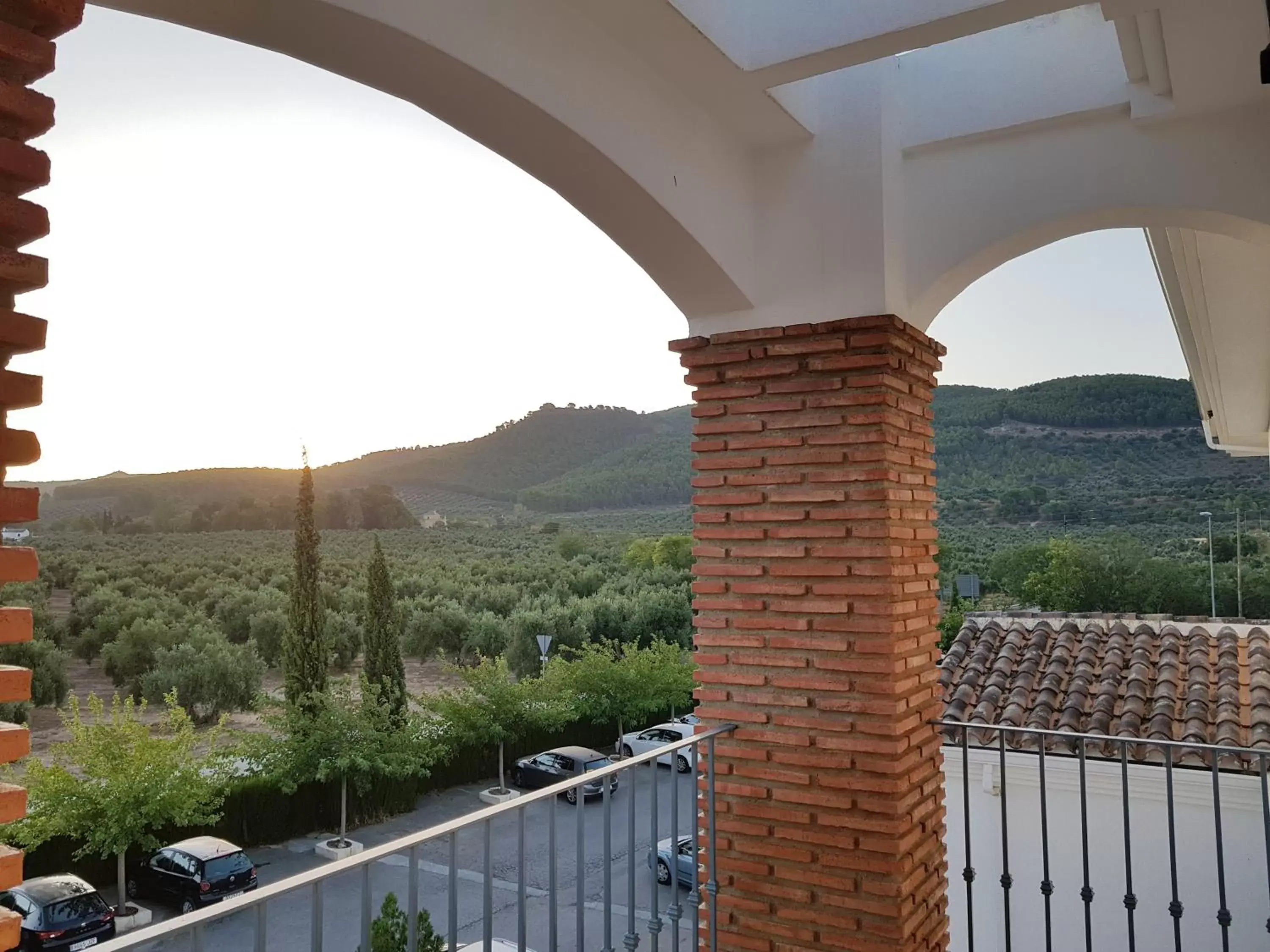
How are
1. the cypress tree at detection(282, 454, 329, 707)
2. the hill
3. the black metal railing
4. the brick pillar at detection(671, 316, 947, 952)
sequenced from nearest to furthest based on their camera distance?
the brick pillar at detection(671, 316, 947, 952) → the black metal railing → the cypress tree at detection(282, 454, 329, 707) → the hill

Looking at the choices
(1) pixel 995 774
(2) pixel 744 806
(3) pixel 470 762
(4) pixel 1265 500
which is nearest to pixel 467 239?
(3) pixel 470 762

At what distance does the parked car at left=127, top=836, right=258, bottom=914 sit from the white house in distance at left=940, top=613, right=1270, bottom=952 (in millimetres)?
9449

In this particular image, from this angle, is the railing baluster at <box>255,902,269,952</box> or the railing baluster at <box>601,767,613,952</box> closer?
the railing baluster at <box>255,902,269,952</box>

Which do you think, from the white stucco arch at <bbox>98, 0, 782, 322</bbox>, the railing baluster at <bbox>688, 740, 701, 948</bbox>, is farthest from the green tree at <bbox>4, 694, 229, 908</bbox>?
the white stucco arch at <bbox>98, 0, 782, 322</bbox>

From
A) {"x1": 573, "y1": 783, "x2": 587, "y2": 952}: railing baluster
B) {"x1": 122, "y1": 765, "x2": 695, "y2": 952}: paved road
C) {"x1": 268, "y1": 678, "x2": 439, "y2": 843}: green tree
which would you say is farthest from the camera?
{"x1": 268, "y1": 678, "x2": 439, "y2": 843}: green tree

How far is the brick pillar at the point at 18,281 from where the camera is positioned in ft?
3.57

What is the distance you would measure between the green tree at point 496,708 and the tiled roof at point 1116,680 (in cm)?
→ 1424

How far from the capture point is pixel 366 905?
4.99 feet

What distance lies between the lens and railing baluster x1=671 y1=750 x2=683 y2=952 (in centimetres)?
227

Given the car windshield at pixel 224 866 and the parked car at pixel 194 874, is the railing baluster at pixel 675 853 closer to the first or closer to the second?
the parked car at pixel 194 874

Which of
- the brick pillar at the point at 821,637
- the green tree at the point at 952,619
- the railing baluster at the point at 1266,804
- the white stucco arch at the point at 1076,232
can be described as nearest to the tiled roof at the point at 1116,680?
the railing baluster at the point at 1266,804

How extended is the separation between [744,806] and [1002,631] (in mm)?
5716

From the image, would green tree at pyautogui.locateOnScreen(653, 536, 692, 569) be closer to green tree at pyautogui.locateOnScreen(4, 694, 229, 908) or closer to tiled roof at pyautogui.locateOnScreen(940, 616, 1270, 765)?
green tree at pyautogui.locateOnScreen(4, 694, 229, 908)

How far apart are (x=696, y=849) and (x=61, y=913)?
38.5 feet
